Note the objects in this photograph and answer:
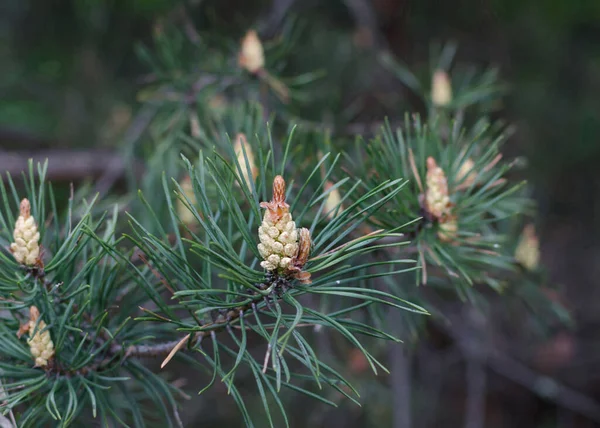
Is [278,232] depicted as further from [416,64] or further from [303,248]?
[416,64]

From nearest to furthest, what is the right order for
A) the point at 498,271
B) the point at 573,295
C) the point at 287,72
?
the point at 498,271
the point at 287,72
the point at 573,295

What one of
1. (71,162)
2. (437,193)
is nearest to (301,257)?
(437,193)

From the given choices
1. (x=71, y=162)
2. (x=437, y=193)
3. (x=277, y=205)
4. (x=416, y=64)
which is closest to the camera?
(x=277, y=205)

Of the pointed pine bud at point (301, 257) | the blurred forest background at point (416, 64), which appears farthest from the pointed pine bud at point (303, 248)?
the blurred forest background at point (416, 64)

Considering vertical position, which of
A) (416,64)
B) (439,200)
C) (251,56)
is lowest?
(439,200)

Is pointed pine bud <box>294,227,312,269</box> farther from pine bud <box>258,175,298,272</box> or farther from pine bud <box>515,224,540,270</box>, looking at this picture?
pine bud <box>515,224,540,270</box>

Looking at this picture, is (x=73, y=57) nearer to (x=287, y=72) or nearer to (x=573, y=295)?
(x=287, y=72)

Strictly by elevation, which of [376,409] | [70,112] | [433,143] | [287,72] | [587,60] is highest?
[587,60]

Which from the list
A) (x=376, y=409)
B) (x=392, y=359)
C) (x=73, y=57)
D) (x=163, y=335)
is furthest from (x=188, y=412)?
(x=163, y=335)
